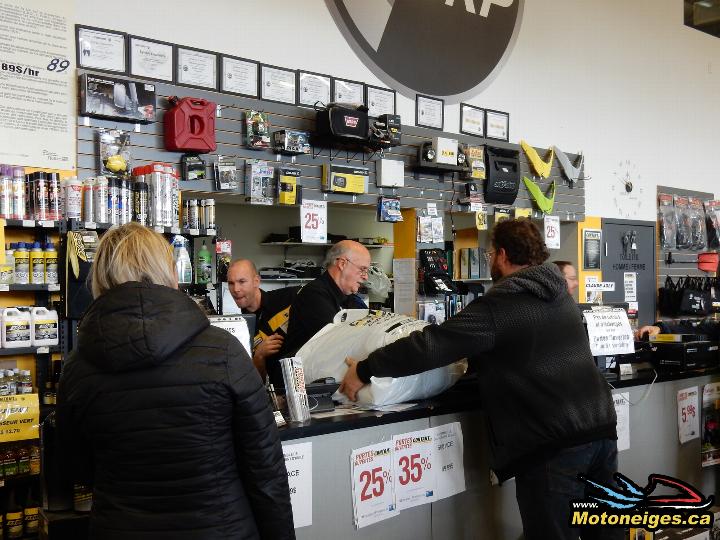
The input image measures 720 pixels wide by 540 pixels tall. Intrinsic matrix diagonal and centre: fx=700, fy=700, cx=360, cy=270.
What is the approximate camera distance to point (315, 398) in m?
2.59

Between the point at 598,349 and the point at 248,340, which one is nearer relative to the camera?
the point at 248,340

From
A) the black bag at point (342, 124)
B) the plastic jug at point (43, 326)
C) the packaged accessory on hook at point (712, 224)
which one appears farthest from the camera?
the packaged accessory on hook at point (712, 224)

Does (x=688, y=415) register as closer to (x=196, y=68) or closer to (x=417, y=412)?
(x=417, y=412)

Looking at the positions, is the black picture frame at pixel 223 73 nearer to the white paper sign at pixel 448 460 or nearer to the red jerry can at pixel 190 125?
the red jerry can at pixel 190 125

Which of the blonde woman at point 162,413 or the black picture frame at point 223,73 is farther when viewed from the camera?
the black picture frame at point 223,73

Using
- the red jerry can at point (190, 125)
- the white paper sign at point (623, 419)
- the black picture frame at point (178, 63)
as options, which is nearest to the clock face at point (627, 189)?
the white paper sign at point (623, 419)

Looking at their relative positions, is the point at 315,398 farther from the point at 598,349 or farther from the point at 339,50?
the point at 339,50

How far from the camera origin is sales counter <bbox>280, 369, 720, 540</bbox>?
236cm

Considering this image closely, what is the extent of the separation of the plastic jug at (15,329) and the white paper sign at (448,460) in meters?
2.01

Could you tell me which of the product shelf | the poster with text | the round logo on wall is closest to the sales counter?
the product shelf

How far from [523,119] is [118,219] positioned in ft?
12.6

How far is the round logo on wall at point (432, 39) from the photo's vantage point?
16.7ft

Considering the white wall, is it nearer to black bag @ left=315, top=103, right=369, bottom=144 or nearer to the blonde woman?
black bag @ left=315, top=103, right=369, bottom=144

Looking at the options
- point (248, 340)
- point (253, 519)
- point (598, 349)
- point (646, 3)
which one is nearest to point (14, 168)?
point (248, 340)
